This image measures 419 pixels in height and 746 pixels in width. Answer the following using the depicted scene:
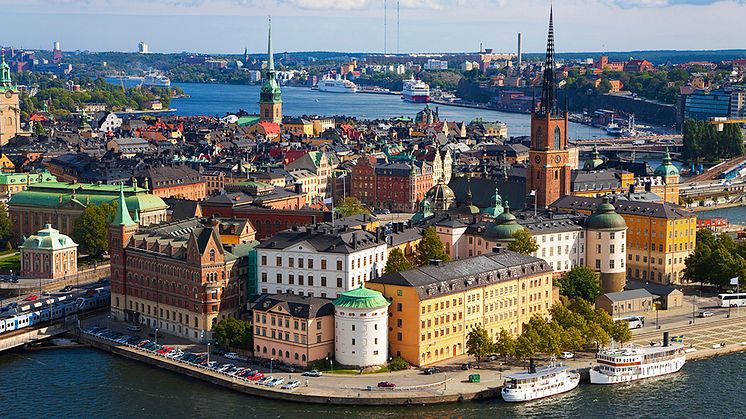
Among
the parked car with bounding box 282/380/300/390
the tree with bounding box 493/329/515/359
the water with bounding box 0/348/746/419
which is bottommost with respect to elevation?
the water with bounding box 0/348/746/419

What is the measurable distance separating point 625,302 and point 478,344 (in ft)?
41.7

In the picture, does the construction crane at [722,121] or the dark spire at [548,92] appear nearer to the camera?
the dark spire at [548,92]

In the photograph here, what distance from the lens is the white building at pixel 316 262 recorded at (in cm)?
5522

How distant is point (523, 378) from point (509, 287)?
7.95 metres

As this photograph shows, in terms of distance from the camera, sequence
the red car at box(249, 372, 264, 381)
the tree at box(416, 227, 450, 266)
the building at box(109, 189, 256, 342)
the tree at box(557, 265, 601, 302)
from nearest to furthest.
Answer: the red car at box(249, 372, 264, 381)
the building at box(109, 189, 256, 342)
the tree at box(557, 265, 601, 302)
the tree at box(416, 227, 450, 266)

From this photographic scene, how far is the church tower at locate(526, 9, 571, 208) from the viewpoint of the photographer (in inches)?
3049

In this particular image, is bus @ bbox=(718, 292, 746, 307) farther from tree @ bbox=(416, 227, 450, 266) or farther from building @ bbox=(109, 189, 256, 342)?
building @ bbox=(109, 189, 256, 342)

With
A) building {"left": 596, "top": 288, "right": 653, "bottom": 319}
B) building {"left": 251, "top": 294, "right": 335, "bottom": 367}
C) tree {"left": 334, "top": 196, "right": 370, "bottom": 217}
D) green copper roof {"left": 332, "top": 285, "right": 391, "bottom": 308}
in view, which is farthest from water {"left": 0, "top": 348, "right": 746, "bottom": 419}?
tree {"left": 334, "top": 196, "right": 370, "bottom": 217}

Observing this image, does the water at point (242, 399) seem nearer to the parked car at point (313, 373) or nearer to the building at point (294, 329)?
the parked car at point (313, 373)

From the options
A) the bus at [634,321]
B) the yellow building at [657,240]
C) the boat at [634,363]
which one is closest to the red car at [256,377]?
the boat at [634,363]

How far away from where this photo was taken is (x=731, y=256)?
6669 cm

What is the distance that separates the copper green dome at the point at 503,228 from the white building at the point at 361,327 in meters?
13.9

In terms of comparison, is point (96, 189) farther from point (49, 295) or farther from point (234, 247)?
point (234, 247)

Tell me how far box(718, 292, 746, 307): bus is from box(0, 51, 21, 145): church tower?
90621 millimetres
